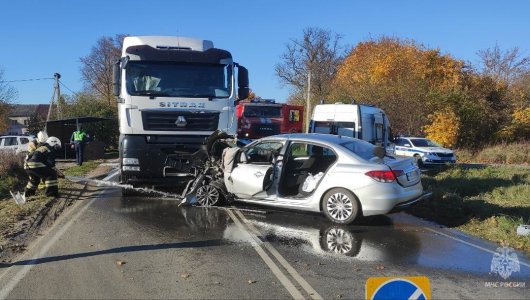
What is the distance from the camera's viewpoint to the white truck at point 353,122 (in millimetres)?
16859

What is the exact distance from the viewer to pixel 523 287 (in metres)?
5.11

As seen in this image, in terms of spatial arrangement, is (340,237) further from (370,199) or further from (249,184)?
(249,184)

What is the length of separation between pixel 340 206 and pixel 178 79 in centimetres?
478

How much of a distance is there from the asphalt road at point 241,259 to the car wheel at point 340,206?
206mm

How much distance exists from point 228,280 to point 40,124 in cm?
3954

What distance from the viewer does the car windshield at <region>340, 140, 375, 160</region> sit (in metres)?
8.39

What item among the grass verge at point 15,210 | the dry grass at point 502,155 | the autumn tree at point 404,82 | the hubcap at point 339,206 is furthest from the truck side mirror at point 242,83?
the autumn tree at point 404,82

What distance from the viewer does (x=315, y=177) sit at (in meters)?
8.79

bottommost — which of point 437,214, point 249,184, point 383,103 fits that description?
point 437,214

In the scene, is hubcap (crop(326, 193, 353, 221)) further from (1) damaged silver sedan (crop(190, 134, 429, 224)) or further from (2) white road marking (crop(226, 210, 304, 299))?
(2) white road marking (crop(226, 210, 304, 299))

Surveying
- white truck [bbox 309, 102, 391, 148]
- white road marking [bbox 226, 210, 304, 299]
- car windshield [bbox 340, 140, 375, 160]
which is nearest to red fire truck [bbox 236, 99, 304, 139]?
white truck [bbox 309, 102, 391, 148]

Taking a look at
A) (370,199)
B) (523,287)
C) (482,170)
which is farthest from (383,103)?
(523,287)

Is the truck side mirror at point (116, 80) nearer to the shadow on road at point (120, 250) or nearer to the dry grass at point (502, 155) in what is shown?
the shadow on road at point (120, 250)

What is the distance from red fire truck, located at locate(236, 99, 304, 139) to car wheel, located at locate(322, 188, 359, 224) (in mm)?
16446
